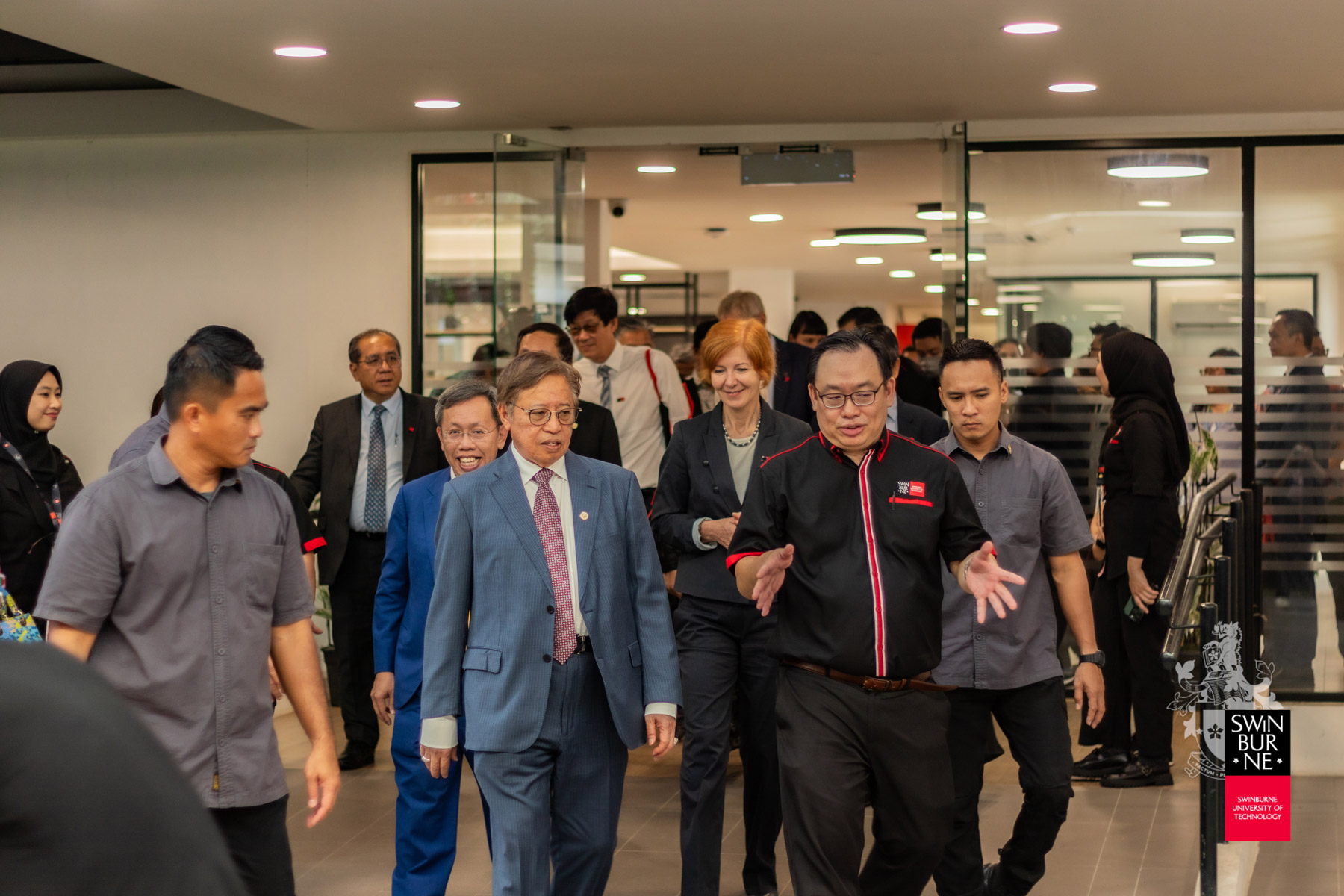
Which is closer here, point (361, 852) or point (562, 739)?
point (562, 739)

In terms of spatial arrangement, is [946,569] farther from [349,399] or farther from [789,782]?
[349,399]

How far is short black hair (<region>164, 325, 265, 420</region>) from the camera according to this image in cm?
287

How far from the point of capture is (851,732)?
347cm

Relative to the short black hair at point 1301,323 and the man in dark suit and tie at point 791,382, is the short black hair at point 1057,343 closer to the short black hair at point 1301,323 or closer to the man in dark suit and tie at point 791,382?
the short black hair at point 1301,323

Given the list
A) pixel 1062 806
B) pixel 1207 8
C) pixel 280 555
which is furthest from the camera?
pixel 1207 8

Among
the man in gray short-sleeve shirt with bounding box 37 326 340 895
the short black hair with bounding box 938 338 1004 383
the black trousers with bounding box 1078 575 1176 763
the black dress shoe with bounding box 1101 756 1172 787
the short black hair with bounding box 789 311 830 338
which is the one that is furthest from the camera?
the short black hair with bounding box 789 311 830 338

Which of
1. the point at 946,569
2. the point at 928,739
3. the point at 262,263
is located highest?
the point at 262,263

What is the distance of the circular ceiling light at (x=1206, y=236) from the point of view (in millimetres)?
7684

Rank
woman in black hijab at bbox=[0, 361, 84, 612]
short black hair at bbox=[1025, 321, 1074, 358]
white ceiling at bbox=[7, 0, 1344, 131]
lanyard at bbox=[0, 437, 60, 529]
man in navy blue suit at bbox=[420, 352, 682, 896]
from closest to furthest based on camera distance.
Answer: man in navy blue suit at bbox=[420, 352, 682, 896], white ceiling at bbox=[7, 0, 1344, 131], woman in black hijab at bbox=[0, 361, 84, 612], lanyard at bbox=[0, 437, 60, 529], short black hair at bbox=[1025, 321, 1074, 358]

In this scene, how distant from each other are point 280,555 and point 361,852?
2.79 m

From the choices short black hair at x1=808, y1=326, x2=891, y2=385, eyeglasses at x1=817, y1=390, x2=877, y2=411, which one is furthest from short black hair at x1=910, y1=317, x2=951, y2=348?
eyeglasses at x1=817, y1=390, x2=877, y2=411

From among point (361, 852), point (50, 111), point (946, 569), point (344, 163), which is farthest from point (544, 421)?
point (50, 111)

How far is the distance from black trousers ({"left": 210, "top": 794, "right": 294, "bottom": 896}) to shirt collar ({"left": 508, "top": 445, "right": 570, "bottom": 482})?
3.29ft

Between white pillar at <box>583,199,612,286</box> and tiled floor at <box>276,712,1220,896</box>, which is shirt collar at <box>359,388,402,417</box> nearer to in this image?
tiled floor at <box>276,712,1220,896</box>
